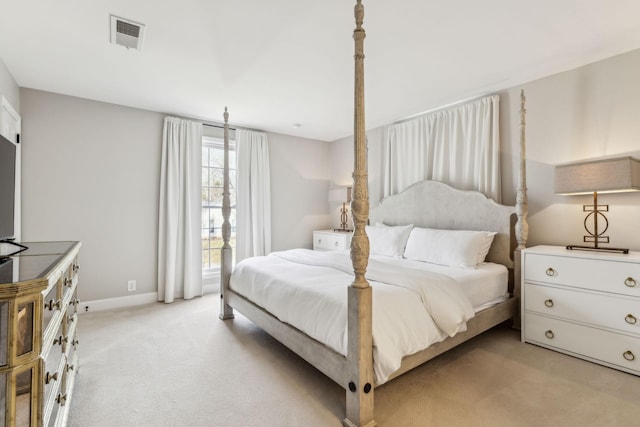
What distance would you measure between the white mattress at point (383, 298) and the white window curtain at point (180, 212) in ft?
4.99

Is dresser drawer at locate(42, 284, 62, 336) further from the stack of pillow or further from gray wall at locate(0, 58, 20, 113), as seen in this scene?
the stack of pillow

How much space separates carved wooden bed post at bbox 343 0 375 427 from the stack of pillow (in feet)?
5.59

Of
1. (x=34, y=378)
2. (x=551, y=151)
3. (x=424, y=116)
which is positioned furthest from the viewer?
(x=424, y=116)

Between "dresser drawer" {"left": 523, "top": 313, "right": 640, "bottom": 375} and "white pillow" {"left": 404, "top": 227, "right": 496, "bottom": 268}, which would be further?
"white pillow" {"left": 404, "top": 227, "right": 496, "bottom": 268}

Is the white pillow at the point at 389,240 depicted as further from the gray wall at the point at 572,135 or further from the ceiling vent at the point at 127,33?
the ceiling vent at the point at 127,33

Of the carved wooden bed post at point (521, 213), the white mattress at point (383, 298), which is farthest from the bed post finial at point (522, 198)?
the white mattress at point (383, 298)

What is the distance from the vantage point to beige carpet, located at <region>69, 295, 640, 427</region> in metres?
1.71

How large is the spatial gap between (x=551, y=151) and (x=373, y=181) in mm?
2291

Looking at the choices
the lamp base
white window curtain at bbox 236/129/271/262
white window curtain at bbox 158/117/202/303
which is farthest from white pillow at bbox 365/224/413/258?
white window curtain at bbox 158/117/202/303

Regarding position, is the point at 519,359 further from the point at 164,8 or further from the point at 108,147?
the point at 108,147

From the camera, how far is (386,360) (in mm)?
1639

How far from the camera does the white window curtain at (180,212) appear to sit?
395 centimetres

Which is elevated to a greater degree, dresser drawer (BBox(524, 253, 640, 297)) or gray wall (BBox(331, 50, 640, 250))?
gray wall (BBox(331, 50, 640, 250))

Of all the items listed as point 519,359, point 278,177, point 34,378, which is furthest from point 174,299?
point 519,359
